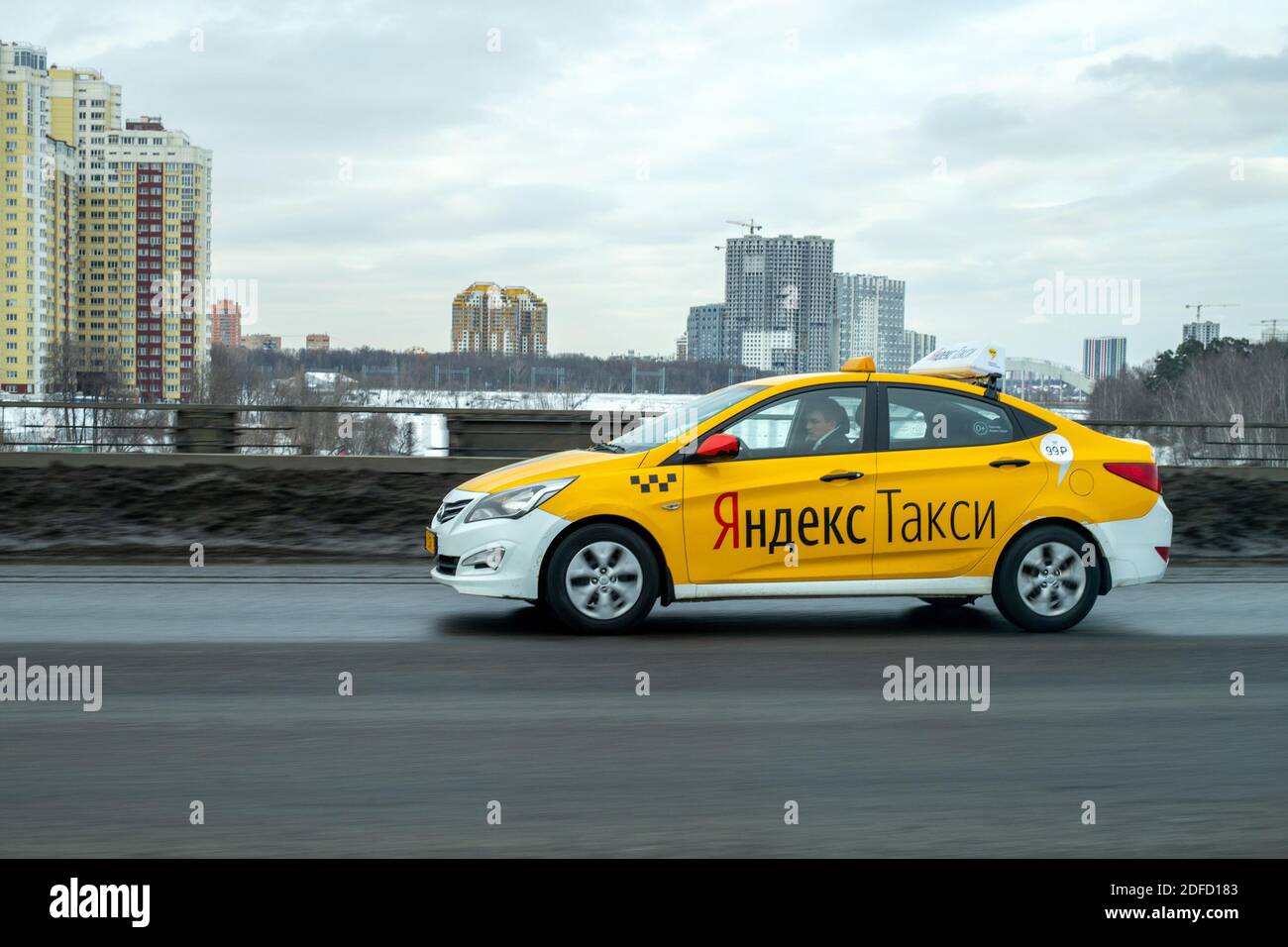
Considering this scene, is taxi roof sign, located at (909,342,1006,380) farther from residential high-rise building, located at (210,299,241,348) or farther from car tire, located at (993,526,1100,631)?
residential high-rise building, located at (210,299,241,348)

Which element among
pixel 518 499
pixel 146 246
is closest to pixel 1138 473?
pixel 518 499

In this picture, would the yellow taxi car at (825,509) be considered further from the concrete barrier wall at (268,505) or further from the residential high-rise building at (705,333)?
the residential high-rise building at (705,333)

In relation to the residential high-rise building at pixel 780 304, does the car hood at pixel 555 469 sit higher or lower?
lower

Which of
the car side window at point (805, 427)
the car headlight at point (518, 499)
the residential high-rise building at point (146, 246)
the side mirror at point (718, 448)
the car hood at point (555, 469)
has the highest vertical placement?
the residential high-rise building at point (146, 246)

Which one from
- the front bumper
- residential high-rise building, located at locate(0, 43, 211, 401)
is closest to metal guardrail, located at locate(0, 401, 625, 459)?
the front bumper

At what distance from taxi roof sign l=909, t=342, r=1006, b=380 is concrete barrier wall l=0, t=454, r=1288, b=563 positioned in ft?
19.4

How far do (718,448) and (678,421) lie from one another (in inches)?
22.6

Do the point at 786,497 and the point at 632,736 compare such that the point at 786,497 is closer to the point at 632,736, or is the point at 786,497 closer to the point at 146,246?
the point at 632,736

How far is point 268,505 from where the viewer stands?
1520 centimetres

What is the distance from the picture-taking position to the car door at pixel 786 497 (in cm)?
850

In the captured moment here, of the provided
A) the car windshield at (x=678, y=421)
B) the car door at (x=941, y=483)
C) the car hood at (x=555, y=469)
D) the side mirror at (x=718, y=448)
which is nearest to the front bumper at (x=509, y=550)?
the car hood at (x=555, y=469)

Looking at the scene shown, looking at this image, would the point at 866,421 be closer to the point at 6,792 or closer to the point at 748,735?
the point at 748,735

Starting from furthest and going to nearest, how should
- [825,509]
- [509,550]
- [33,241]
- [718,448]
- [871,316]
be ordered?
[33,241] → [871,316] → [825,509] → [718,448] → [509,550]

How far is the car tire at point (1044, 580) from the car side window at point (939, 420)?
72cm
